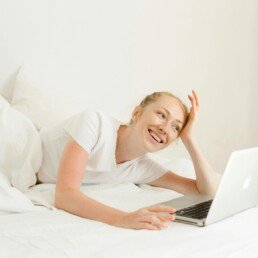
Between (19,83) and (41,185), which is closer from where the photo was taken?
(41,185)

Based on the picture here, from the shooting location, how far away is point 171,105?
61.4 inches

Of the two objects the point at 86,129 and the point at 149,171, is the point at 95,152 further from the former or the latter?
the point at 149,171

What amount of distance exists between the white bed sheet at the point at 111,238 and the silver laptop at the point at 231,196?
0.02 m

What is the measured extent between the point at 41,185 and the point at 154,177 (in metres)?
0.40

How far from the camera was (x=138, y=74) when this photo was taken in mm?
2543

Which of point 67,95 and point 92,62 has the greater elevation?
point 92,62

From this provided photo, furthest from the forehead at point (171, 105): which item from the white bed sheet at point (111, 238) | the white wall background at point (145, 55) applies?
the white wall background at point (145, 55)

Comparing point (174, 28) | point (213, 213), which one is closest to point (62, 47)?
point (174, 28)

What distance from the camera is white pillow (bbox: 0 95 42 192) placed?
5.18 feet

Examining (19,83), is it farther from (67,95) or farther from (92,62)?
(92,62)

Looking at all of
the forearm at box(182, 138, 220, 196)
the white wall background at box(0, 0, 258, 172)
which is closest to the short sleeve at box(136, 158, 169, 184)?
the forearm at box(182, 138, 220, 196)

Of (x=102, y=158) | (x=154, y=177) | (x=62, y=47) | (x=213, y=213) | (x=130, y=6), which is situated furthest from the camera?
(x=130, y=6)

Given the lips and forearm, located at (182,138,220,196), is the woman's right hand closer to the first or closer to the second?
the lips

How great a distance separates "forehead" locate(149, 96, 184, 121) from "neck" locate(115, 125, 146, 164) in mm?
114
